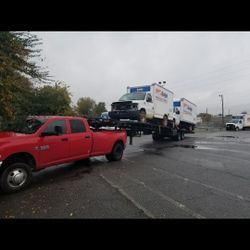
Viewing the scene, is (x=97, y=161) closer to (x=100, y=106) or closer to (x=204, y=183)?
(x=204, y=183)

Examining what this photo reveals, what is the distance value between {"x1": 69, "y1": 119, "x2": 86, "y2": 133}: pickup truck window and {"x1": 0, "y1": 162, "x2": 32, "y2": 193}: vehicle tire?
1.89 meters

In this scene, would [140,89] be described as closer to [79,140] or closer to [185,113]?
[79,140]

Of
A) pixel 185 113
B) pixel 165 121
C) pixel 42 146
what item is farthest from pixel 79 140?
pixel 185 113

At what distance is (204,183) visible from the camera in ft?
18.8

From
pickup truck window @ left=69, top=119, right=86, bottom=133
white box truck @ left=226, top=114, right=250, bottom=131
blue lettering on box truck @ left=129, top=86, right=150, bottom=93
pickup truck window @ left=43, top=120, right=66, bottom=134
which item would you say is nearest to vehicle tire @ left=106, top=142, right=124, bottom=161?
pickup truck window @ left=69, top=119, right=86, bottom=133

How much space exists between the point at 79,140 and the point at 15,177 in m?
2.26

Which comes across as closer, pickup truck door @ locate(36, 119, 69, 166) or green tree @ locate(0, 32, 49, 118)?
pickup truck door @ locate(36, 119, 69, 166)

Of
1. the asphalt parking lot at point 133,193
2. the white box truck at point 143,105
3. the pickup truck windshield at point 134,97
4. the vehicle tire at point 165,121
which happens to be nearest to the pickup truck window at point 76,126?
the asphalt parking lot at point 133,193

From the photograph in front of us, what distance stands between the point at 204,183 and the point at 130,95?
8312 mm

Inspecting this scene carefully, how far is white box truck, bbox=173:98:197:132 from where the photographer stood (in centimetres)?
1927

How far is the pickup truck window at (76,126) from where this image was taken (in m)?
6.56

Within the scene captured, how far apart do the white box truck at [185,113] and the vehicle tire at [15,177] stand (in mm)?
14857

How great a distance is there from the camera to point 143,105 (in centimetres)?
1205

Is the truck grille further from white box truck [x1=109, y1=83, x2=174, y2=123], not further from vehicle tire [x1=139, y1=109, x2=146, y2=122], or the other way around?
vehicle tire [x1=139, y1=109, x2=146, y2=122]
